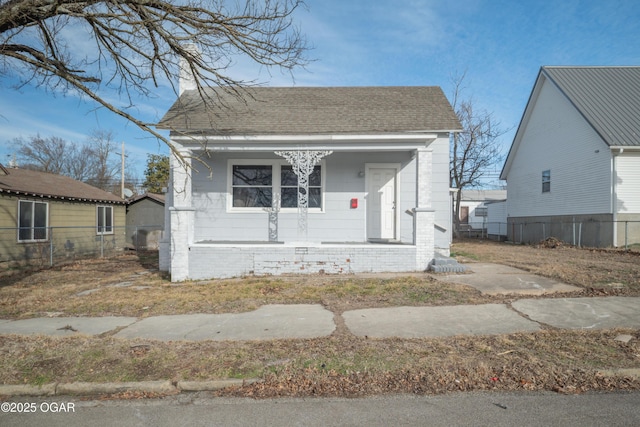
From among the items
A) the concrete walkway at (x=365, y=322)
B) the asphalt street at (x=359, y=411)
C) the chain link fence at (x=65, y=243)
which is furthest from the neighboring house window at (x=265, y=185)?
the asphalt street at (x=359, y=411)

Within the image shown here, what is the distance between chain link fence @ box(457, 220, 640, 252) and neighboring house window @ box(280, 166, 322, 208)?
13133 millimetres

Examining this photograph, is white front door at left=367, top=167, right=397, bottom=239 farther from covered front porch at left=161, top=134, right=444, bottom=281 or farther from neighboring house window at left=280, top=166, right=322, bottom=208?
neighboring house window at left=280, top=166, right=322, bottom=208

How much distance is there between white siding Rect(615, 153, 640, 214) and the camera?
1524cm

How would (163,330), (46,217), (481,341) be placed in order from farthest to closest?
(46,217), (163,330), (481,341)

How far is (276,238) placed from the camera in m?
10.8

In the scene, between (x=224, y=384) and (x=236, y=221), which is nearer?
(x=224, y=384)

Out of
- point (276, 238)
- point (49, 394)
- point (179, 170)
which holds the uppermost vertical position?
point (179, 170)

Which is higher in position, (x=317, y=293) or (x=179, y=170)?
(x=179, y=170)

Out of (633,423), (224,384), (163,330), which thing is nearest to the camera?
(633,423)

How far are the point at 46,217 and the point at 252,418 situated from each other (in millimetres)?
16262

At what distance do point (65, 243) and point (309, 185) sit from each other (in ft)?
39.4

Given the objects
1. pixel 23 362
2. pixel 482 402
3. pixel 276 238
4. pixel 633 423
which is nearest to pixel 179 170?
pixel 276 238

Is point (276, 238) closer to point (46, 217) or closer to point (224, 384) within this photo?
point (224, 384)

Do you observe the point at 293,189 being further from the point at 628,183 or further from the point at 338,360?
the point at 628,183
